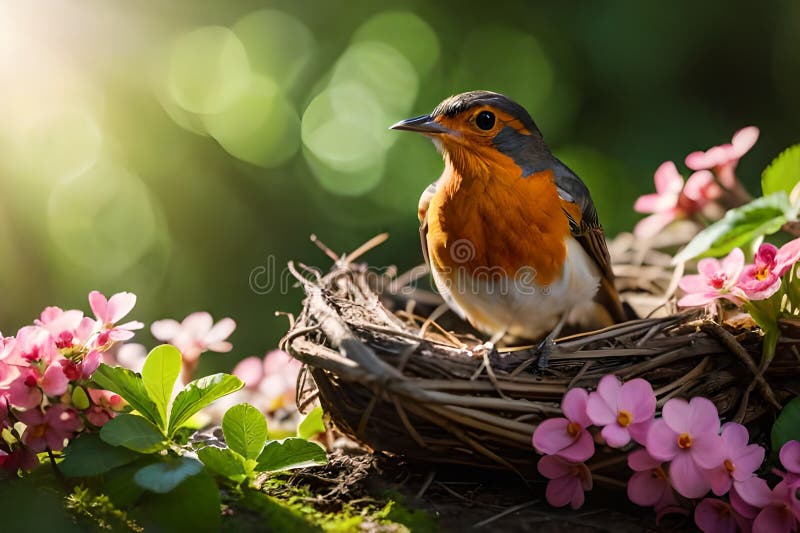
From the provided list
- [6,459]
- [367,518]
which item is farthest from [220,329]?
[367,518]

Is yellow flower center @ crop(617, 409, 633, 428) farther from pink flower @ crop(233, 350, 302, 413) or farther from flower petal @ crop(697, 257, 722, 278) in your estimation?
pink flower @ crop(233, 350, 302, 413)

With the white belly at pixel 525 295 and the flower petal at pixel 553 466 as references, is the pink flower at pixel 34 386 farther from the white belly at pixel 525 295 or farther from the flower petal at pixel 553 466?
the white belly at pixel 525 295

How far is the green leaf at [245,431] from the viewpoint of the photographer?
5.07 ft

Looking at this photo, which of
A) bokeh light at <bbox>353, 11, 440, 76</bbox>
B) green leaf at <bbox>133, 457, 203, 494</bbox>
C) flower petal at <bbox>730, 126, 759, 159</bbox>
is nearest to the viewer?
green leaf at <bbox>133, 457, 203, 494</bbox>

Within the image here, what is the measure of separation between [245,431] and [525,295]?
936 mm

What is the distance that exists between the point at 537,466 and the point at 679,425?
11.4 inches

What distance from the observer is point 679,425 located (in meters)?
1.45

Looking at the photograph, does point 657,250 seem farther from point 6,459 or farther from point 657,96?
point 6,459

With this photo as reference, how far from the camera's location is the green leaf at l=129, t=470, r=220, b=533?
1.35m

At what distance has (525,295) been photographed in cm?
213

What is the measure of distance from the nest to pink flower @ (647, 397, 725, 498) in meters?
0.10

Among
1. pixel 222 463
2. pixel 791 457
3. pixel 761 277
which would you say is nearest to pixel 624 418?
pixel 791 457

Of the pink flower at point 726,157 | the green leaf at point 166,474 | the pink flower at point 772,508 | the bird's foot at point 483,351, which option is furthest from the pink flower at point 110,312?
the pink flower at point 726,157

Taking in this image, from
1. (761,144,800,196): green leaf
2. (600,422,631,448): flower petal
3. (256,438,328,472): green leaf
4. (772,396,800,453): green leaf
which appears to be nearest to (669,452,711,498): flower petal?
(600,422,631,448): flower petal
